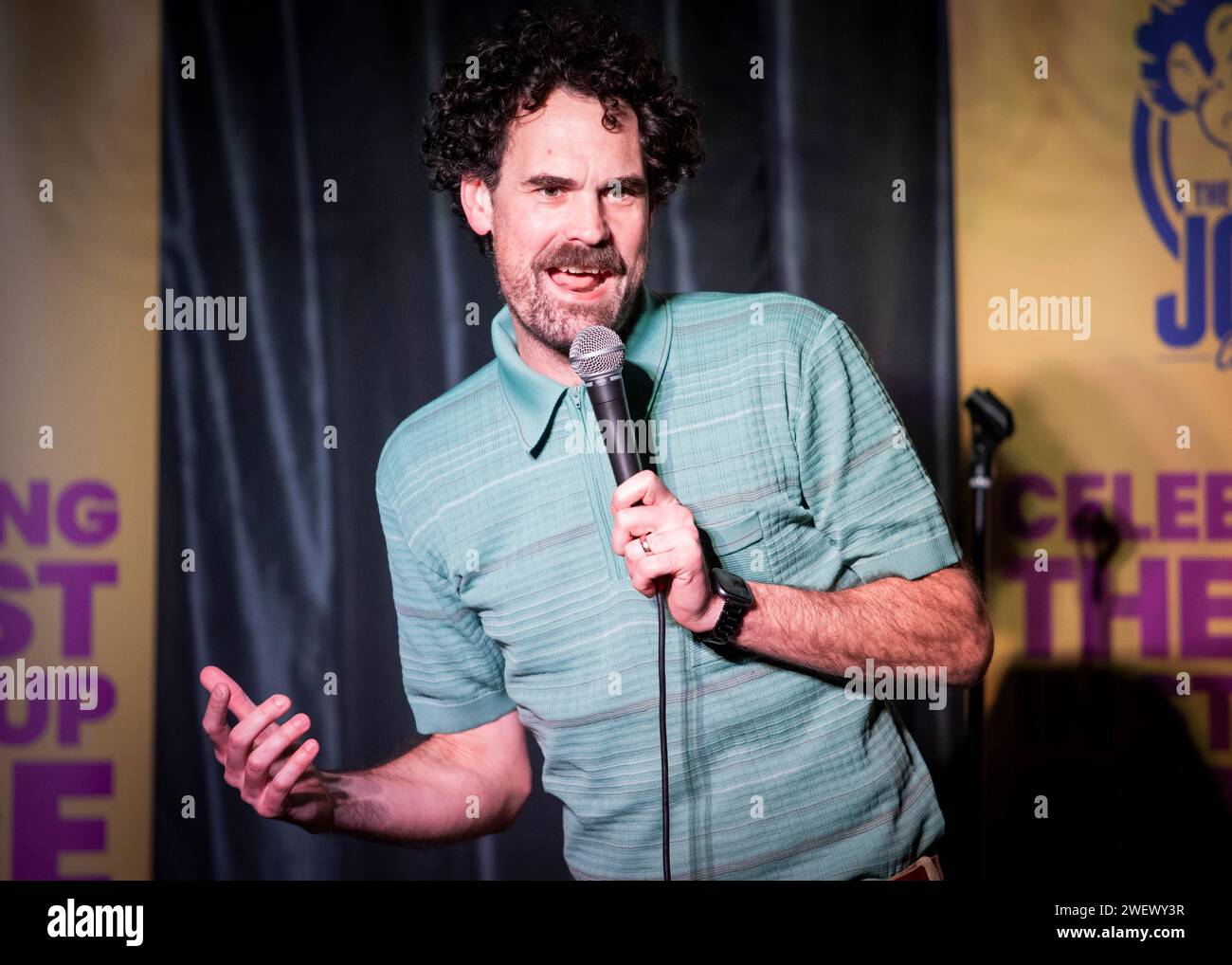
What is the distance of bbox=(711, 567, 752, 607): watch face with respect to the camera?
1.39 meters

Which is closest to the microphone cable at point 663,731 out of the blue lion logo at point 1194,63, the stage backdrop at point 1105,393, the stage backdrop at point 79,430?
the stage backdrop at point 1105,393

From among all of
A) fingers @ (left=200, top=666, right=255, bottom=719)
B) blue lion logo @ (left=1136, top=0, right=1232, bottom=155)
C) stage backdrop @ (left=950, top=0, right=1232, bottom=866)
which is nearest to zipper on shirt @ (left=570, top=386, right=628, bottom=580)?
fingers @ (left=200, top=666, right=255, bottom=719)

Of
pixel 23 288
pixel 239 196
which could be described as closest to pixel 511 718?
pixel 239 196

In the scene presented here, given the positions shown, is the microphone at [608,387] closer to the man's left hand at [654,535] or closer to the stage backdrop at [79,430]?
the man's left hand at [654,535]

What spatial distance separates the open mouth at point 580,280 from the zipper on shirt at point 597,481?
158mm

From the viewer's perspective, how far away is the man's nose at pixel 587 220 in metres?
1.59

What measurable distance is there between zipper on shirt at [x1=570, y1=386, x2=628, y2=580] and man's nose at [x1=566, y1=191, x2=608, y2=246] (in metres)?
0.24

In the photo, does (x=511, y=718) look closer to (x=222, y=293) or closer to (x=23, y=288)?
(x=222, y=293)

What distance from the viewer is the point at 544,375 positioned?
1.66m

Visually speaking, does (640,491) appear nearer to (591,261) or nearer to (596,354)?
(596,354)

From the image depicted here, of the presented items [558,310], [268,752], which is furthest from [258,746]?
[558,310]

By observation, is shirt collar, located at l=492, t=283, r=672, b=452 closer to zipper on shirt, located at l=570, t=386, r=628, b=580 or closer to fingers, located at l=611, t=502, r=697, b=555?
zipper on shirt, located at l=570, t=386, r=628, b=580

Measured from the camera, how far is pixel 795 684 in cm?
157

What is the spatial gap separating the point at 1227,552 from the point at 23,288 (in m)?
2.48
